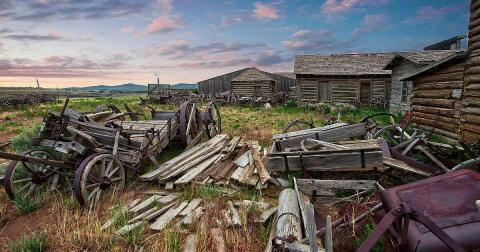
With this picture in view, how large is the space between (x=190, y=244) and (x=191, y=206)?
1278 millimetres

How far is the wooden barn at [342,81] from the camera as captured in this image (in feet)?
86.2

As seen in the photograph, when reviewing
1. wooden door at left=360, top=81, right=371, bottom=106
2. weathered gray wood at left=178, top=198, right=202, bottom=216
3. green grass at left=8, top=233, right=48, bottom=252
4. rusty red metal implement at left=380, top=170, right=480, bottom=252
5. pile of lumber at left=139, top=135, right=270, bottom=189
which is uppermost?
wooden door at left=360, top=81, right=371, bottom=106

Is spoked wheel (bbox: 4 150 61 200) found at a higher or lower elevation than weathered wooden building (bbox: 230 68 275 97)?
lower

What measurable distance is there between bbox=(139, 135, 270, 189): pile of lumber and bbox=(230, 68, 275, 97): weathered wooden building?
25.0 metres

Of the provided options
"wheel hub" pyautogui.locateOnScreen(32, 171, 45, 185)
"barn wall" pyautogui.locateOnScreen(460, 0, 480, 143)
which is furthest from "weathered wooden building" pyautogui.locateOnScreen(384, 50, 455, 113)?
"wheel hub" pyautogui.locateOnScreen(32, 171, 45, 185)

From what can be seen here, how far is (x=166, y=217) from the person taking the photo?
5.28m

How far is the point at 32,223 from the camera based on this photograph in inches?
215

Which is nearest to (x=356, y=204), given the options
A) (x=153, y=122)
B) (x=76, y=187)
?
(x=76, y=187)

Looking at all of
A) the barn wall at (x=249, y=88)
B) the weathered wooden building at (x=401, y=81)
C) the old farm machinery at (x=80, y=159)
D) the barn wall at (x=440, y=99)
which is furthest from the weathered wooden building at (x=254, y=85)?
the old farm machinery at (x=80, y=159)

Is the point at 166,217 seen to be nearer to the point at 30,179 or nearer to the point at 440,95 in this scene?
the point at 30,179

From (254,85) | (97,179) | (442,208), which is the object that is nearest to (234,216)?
(97,179)

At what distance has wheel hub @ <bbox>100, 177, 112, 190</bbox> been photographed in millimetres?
5955

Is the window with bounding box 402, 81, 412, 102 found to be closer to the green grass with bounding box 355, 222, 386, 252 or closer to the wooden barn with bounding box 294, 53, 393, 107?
the wooden barn with bounding box 294, 53, 393, 107

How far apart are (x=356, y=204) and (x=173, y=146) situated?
5.94 meters
